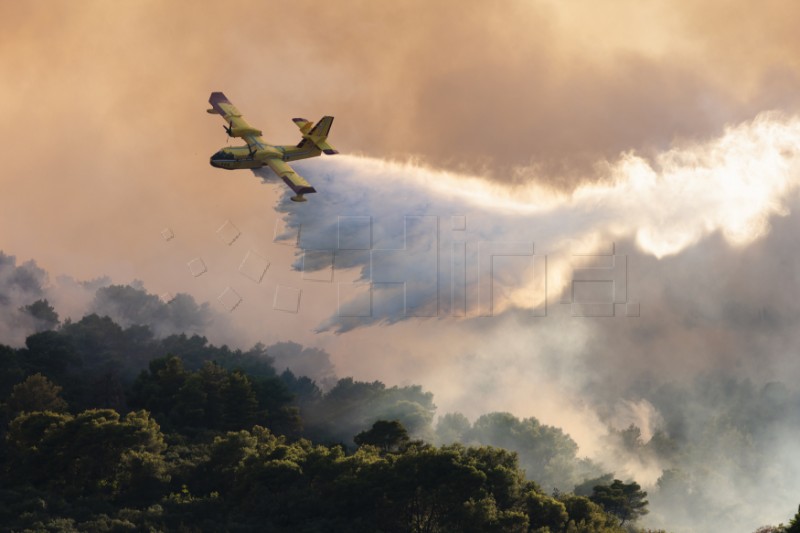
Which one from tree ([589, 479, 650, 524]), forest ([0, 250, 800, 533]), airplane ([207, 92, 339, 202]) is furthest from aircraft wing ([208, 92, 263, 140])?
tree ([589, 479, 650, 524])

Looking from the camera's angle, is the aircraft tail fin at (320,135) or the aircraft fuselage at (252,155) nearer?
the aircraft fuselage at (252,155)

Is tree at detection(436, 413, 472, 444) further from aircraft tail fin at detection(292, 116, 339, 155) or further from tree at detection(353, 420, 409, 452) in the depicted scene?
aircraft tail fin at detection(292, 116, 339, 155)

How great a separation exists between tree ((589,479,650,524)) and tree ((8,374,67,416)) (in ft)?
177

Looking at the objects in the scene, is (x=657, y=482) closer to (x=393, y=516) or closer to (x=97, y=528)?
(x=393, y=516)

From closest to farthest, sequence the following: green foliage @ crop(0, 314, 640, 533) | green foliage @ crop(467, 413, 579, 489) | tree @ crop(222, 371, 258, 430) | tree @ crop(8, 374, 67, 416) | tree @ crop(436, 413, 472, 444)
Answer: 1. green foliage @ crop(0, 314, 640, 533)
2. tree @ crop(8, 374, 67, 416)
3. tree @ crop(222, 371, 258, 430)
4. tree @ crop(436, 413, 472, 444)
5. green foliage @ crop(467, 413, 579, 489)

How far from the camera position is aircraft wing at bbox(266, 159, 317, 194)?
10088 cm

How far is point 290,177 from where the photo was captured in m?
103

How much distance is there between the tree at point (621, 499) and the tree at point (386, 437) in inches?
735

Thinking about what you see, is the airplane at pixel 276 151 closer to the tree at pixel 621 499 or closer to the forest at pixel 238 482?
the forest at pixel 238 482

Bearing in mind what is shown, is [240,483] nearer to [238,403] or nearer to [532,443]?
[238,403]

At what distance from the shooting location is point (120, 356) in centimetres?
19600

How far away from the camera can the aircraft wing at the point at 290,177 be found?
Answer: 10088 centimetres

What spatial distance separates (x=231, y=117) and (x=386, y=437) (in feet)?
109

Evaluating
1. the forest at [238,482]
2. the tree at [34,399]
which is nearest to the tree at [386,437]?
the forest at [238,482]
